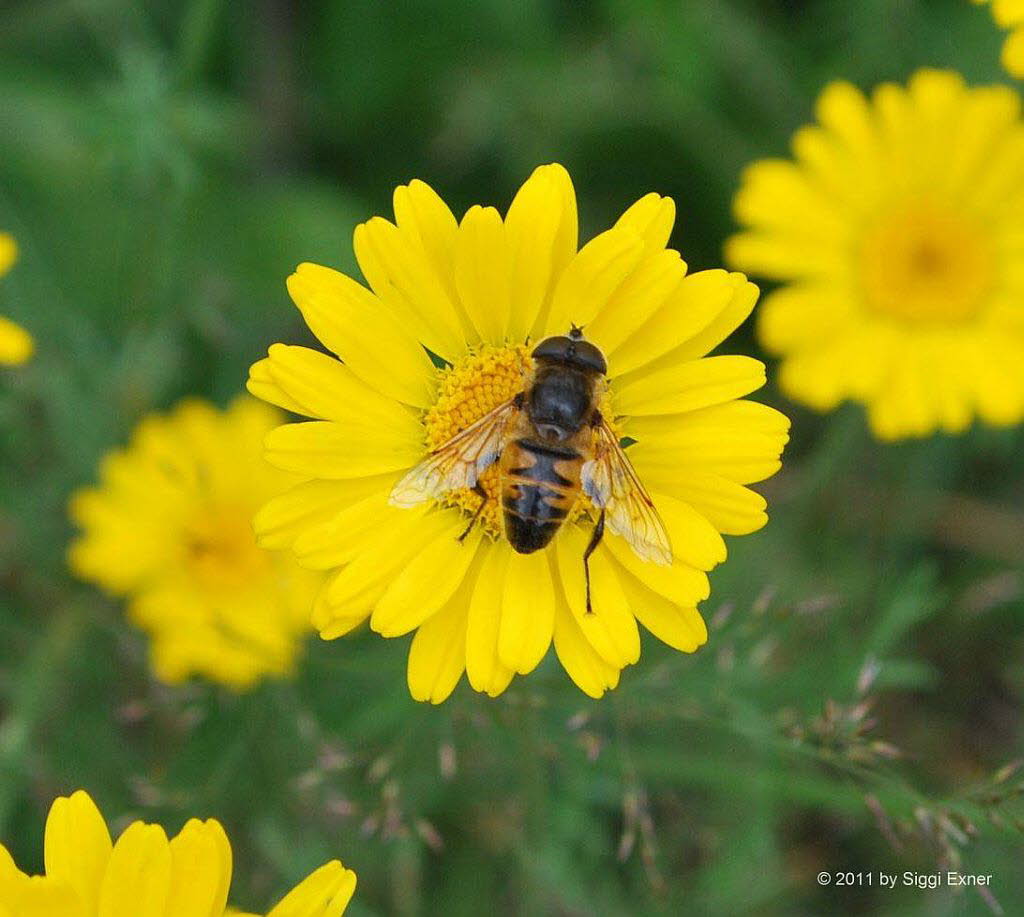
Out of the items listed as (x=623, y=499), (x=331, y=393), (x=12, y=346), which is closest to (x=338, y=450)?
(x=331, y=393)

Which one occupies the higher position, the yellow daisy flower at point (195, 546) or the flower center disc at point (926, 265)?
the flower center disc at point (926, 265)

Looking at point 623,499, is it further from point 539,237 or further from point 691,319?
point 539,237

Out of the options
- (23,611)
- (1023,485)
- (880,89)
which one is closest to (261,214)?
(23,611)

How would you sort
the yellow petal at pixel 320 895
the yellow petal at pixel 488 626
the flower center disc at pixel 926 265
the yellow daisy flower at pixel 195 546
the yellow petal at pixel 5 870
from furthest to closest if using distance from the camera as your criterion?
the flower center disc at pixel 926 265 < the yellow daisy flower at pixel 195 546 < the yellow petal at pixel 488 626 < the yellow petal at pixel 320 895 < the yellow petal at pixel 5 870

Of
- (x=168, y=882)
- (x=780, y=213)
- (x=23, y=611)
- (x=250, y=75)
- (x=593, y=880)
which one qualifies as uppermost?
(x=250, y=75)

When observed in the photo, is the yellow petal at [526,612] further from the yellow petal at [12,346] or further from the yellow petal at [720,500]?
the yellow petal at [12,346]

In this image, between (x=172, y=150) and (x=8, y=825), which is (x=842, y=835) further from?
(x=172, y=150)

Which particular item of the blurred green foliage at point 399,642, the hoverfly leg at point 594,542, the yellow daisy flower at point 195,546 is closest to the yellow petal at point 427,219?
the hoverfly leg at point 594,542
